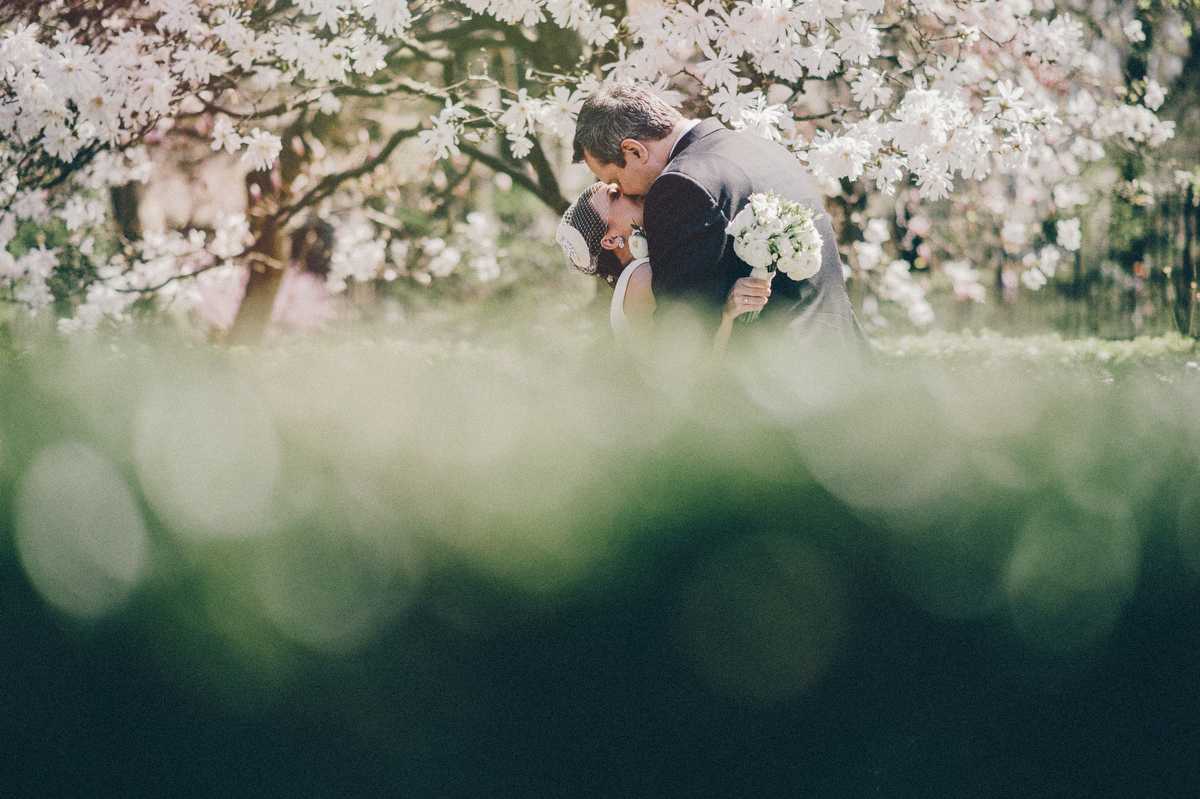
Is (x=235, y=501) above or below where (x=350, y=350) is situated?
above

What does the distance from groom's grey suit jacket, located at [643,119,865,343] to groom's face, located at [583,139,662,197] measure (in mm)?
126

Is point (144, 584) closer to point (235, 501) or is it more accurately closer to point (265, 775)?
point (235, 501)

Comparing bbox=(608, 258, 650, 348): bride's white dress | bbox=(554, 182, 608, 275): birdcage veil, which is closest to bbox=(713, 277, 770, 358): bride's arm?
bbox=(608, 258, 650, 348): bride's white dress

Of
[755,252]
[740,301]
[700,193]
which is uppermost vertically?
[700,193]

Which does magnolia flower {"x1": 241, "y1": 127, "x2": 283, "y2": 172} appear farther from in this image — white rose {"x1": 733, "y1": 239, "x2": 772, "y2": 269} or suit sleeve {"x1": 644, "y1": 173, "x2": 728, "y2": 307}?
white rose {"x1": 733, "y1": 239, "x2": 772, "y2": 269}

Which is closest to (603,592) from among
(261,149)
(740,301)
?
(740,301)

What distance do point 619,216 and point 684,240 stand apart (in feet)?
2.81

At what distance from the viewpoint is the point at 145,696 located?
6.61ft

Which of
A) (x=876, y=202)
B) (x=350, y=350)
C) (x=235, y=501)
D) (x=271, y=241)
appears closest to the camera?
(x=235, y=501)

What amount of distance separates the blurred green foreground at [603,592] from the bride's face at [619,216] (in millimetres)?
1398

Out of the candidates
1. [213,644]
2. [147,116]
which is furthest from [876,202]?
[213,644]

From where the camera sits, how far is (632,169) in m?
3.14

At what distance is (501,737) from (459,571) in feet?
1.39

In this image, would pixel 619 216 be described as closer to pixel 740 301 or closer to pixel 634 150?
pixel 634 150
